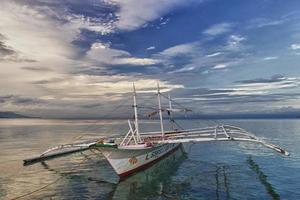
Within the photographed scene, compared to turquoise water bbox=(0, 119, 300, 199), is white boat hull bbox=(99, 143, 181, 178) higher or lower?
higher

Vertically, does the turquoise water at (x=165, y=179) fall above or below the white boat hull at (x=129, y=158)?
below

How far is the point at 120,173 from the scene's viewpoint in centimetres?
3284

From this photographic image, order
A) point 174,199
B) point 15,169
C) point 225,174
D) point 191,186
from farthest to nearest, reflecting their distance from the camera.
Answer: point 15,169, point 225,174, point 191,186, point 174,199

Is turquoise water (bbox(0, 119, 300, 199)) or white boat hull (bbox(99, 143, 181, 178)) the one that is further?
white boat hull (bbox(99, 143, 181, 178))

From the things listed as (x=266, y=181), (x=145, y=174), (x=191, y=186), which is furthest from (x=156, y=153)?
(x=266, y=181)

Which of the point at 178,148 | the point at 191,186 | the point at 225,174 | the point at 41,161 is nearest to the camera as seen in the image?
the point at 191,186

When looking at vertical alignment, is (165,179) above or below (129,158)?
below

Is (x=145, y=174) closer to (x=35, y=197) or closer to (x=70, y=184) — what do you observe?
(x=70, y=184)

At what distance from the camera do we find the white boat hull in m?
32.3

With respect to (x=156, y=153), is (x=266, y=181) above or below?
below

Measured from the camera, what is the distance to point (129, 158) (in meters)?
34.2

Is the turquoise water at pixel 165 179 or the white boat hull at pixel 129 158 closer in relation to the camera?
the turquoise water at pixel 165 179

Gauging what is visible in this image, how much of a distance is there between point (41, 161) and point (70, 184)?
16825mm

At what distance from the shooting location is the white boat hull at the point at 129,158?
32.3 m
